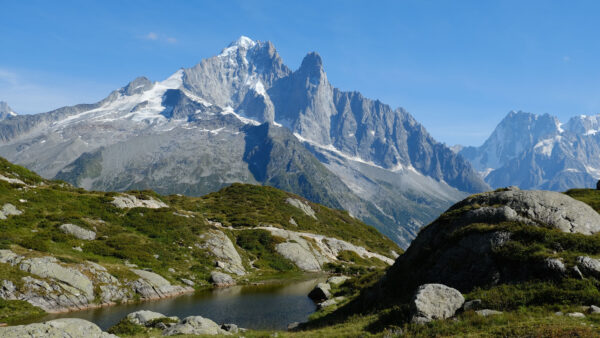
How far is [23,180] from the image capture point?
93.1m

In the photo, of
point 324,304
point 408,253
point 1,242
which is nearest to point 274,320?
point 324,304

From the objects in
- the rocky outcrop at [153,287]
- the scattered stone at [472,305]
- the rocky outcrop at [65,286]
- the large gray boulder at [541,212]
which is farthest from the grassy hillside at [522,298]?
the rocky outcrop at [153,287]

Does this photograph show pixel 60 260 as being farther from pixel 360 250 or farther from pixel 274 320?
pixel 360 250

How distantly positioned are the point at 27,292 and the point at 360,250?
110014 mm

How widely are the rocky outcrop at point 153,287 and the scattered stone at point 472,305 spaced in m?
50.4

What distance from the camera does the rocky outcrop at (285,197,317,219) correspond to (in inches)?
6866

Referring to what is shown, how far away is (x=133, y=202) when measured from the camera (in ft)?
333

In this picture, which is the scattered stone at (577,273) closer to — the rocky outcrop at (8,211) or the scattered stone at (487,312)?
the scattered stone at (487,312)

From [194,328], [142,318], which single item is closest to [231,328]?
[194,328]

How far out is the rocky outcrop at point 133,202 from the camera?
310 feet

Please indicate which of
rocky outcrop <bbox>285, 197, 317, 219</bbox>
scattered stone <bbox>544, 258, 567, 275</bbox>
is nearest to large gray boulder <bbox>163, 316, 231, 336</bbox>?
scattered stone <bbox>544, 258, 567, 275</bbox>

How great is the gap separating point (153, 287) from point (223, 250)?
103 ft

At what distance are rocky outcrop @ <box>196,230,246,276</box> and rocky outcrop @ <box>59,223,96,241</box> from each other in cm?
2431

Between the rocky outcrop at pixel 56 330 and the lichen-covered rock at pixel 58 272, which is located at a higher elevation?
the rocky outcrop at pixel 56 330
